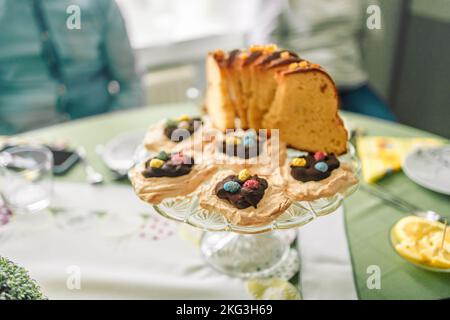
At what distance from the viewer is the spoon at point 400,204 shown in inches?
38.4

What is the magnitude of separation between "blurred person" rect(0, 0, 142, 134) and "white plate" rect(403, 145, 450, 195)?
1.06m

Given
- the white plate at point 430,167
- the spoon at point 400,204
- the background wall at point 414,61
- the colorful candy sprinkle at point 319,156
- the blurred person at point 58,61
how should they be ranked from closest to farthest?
the colorful candy sprinkle at point 319,156, the spoon at point 400,204, the white plate at point 430,167, the blurred person at point 58,61, the background wall at point 414,61

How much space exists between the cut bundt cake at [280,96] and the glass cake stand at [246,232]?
2.3 inches

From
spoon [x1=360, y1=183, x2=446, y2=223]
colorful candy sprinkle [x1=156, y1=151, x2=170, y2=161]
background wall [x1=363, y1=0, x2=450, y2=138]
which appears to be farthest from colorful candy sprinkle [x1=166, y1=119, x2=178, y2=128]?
background wall [x1=363, y1=0, x2=450, y2=138]

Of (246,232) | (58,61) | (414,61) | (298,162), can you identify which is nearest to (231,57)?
(298,162)

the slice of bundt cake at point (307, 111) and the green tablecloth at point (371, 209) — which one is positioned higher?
the slice of bundt cake at point (307, 111)

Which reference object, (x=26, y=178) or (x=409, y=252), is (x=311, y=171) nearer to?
(x=409, y=252)

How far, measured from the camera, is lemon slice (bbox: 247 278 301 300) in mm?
849

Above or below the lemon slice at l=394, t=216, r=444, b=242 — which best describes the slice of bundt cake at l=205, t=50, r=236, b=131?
above

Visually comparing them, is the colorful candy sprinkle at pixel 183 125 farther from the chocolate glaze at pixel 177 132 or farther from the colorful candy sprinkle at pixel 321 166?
the colorful candy sprinkle at pixel 321 166

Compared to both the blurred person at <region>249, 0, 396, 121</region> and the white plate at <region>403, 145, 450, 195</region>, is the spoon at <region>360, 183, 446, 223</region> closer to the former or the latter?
the white plate at <region>403, 145, 450, 195</region>

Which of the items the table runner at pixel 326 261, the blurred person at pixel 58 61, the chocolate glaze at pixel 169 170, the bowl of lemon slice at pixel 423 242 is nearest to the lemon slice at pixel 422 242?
the bowl of lemon slice at pixel 423 242

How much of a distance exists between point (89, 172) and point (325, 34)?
3.99 feet

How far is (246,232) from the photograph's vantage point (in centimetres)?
77
